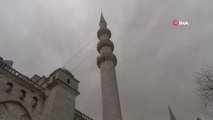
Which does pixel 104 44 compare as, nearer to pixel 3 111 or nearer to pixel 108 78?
pixel 108 78

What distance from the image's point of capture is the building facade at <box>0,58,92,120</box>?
56.2ft

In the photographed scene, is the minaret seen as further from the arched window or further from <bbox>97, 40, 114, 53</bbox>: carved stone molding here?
the arched window

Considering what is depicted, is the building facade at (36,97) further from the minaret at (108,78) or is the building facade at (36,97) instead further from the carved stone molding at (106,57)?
the carved stone molding at (106,57)

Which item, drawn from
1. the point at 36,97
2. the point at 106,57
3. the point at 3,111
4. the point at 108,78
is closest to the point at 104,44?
the point at 106,57

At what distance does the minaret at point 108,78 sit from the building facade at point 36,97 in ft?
9.44

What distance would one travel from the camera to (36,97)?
62.7 ft

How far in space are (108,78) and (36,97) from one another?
18.7 feet

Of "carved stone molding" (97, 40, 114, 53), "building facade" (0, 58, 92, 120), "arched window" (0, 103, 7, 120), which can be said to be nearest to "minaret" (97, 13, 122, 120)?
"carved stone molding" (97, 40, 114, 53)

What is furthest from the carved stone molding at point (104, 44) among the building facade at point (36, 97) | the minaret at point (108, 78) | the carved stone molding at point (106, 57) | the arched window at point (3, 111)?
the arched window at point (3, 111)

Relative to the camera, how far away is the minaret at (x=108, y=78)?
57.9 feet

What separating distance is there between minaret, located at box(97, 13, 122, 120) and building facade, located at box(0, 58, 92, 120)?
2.88 metres

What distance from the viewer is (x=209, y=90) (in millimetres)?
11609

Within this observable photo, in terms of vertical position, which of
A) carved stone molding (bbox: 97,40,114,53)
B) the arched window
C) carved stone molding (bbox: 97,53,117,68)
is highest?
carved stone molding (bbox: 97,40,114,53)

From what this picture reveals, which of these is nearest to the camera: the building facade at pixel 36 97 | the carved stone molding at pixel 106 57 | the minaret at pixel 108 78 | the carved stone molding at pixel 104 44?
the building facade at pixel 36 97
